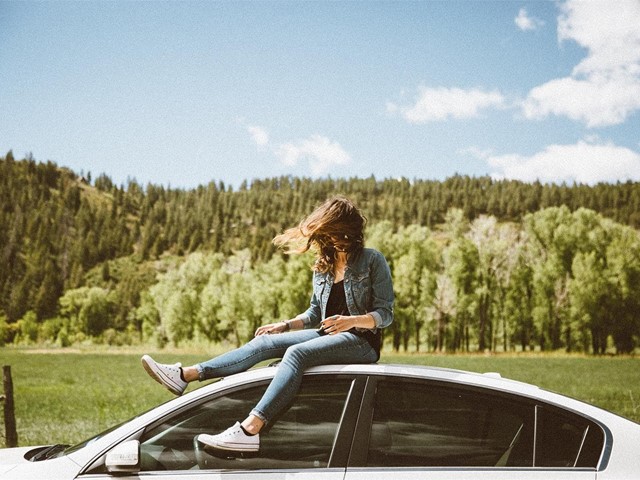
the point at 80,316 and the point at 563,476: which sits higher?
the point at 563,476

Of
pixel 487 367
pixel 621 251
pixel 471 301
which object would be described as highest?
pixel 621 251

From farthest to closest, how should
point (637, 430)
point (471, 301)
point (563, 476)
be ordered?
1. point (471, 301)
2. point (637, 430)
3. point (563, 476)

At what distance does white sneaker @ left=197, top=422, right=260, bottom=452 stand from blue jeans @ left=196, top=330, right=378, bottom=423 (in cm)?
11

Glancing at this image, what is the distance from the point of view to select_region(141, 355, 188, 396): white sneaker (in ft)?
10.1

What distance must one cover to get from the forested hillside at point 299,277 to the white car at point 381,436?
5481 centimetres

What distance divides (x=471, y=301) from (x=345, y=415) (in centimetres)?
5886

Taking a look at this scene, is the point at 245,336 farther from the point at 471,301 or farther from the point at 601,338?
the point at 601,338

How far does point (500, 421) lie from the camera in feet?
8.79

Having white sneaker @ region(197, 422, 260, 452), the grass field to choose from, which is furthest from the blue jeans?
the grass field

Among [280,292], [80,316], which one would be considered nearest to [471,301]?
[280,292]

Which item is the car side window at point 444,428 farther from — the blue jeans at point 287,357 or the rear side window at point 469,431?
the blue jeans at point 287,357

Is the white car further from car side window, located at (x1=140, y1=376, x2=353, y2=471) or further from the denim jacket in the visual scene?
the denim jacket

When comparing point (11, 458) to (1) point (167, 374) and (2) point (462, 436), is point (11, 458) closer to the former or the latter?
(1) point (167, 374)

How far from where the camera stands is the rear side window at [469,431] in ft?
8.59
